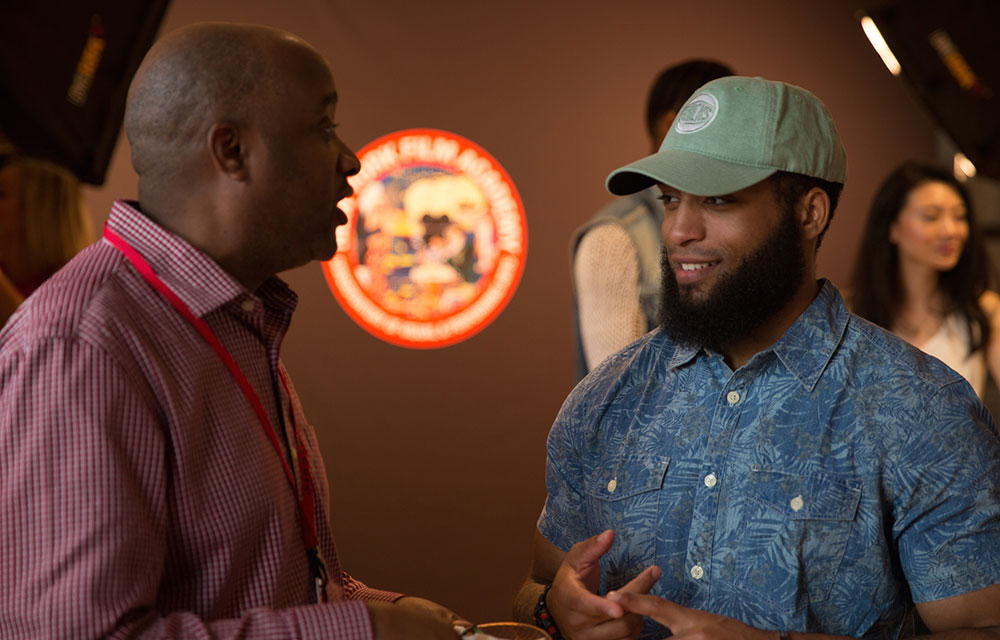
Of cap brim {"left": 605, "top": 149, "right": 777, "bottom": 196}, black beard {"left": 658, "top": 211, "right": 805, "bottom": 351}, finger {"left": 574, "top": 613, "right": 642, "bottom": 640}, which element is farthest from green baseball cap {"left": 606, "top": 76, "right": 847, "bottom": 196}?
finger {"left": 574, "top": 613, "right": 642, "bottom": 640}

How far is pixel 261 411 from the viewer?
1.22 m

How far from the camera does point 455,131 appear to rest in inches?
169

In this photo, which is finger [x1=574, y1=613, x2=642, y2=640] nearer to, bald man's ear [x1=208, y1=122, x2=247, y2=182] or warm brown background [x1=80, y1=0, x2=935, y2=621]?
bald man's ear [x1=208, y1=122, x2=247, y2=182]

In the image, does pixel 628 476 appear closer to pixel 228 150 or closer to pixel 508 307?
pixel 228 150

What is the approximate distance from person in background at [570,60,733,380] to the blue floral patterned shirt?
0.76 m

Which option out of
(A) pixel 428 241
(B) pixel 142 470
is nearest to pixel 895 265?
(A) pixel 428 241

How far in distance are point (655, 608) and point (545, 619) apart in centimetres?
27

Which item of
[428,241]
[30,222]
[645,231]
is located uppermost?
[30,222]

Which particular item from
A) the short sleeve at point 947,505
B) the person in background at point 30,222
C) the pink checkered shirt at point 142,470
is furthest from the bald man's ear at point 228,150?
the person in background at point 30,222

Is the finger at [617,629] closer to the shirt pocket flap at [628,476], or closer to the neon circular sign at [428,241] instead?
the shirt pocket flap at [628,476]

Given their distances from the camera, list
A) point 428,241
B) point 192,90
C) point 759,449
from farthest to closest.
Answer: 1. point 428,241
2. point 759,449
3. point 192,90

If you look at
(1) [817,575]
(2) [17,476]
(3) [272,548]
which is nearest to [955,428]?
(1) [817,575]

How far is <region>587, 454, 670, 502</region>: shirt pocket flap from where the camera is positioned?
1.54m

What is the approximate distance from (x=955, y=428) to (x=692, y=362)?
0.40 metres
